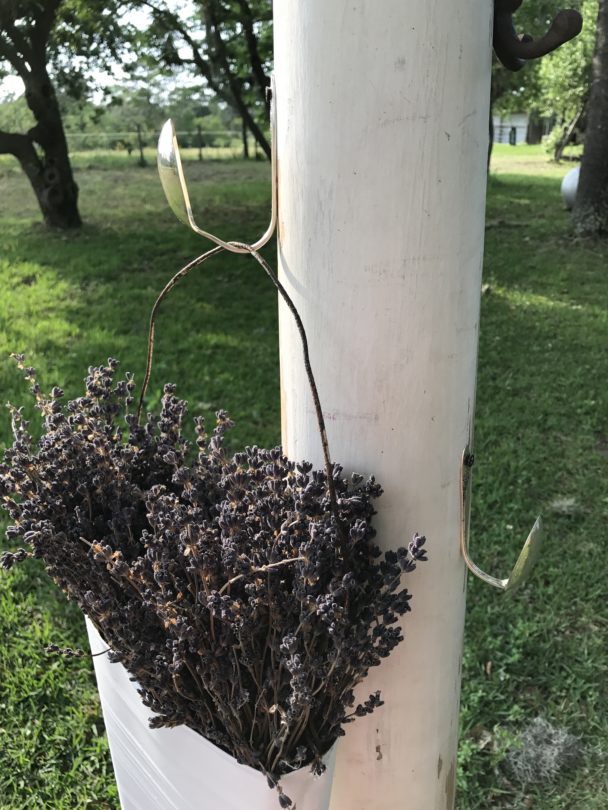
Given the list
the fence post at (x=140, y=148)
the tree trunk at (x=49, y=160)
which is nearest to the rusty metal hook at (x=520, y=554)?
the tree trunk at (x=49, y=160)

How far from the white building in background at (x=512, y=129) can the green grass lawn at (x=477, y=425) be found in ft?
103

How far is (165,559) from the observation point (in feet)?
4.01

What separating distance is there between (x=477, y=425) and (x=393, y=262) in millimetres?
3527

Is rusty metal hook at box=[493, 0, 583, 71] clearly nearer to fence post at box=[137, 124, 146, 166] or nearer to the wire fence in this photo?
the wire fence

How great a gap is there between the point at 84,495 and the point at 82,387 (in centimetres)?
375

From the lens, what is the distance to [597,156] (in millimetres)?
8656

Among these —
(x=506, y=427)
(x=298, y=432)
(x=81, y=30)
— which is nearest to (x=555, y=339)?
(x=506, y=427)

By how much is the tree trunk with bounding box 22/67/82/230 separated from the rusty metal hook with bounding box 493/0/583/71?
9.62 m

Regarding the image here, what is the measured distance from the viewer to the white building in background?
39844 millimetres

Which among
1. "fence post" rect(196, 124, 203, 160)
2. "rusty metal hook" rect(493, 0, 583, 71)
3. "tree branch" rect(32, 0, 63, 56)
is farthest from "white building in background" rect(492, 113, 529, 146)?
"rusty metal hook" rect(493, 0, 583, 71)

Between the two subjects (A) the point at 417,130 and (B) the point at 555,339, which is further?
(B) the point at 555,339

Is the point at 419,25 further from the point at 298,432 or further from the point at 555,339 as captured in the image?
the point at 555,339

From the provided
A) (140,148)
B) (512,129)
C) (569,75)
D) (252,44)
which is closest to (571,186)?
(252,44)

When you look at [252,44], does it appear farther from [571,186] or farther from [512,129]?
[512,129]
